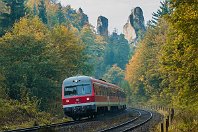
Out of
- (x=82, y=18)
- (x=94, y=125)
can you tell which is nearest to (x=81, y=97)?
(x=94, y=125)

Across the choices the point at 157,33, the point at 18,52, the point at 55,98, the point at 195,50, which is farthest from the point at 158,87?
the point at 195,50

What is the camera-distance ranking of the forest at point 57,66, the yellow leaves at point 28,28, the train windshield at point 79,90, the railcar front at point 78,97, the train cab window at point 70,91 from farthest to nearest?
the yellow leaves at point 28,28, the train cab window at point 70,91, the train windshield at point 79,90, the railcar front at point 78,97, the forest at point 57,66

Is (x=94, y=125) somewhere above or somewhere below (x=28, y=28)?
below

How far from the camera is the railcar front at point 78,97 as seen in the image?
30453 mm

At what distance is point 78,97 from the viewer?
30.8 metres

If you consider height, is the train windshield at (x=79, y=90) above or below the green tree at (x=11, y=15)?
below

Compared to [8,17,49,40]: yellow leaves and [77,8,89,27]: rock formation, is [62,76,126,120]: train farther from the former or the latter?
[77,8,89,27]: rock formation

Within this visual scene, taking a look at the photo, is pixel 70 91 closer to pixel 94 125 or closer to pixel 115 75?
pixel 94 125

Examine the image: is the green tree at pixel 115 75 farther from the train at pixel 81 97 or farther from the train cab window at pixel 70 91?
the train cab window at pixel 70 91

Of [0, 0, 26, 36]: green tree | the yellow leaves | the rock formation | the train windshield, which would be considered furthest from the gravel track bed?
the rock formation

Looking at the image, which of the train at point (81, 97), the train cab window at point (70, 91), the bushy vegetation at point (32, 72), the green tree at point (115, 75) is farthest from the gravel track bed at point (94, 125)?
the green tree at point (115, 75)

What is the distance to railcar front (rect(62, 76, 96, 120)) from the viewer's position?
30.5 meters

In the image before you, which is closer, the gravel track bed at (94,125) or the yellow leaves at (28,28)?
the gravel track bed at (94,125)

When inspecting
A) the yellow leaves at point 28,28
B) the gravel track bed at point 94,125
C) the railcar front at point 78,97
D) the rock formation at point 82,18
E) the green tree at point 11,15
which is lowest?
the gravel track bed at point 94,125
